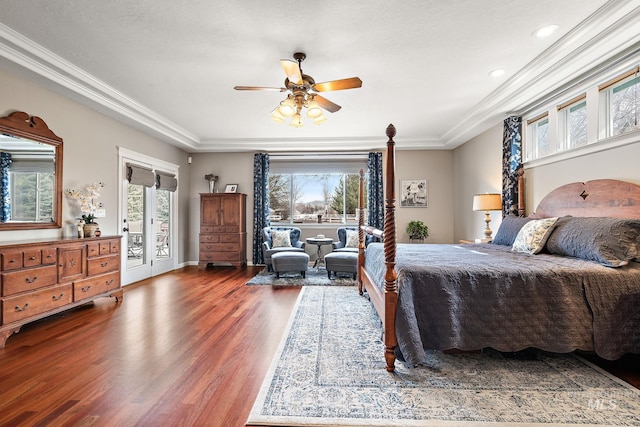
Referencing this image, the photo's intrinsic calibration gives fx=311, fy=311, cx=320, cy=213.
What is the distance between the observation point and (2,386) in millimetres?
1967

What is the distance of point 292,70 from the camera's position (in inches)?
109

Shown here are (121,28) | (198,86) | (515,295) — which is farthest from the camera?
(198,86)

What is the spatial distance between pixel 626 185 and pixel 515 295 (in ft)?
5.42

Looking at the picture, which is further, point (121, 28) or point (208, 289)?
point (208, 289)

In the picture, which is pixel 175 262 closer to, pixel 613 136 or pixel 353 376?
pixel 353 376

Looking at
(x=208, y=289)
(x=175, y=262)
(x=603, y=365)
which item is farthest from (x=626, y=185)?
(x=175, y=262)

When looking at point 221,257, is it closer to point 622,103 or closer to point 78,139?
point 78,139

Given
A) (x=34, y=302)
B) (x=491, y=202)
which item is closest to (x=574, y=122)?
(x=491, y=202)

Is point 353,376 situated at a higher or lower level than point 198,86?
lower

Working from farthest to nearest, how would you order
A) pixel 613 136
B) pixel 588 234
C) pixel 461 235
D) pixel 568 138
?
pixel 461 235
pixel 568 138
pixel 613 136
pixel 588 234

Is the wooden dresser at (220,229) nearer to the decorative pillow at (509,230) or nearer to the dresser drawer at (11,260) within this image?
the dresser drawer at (11,260)

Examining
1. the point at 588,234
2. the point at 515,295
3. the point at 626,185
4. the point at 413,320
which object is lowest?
the point at 413,320

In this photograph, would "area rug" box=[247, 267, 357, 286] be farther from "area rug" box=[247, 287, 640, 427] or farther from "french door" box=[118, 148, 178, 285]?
"area rug" box=[247, 287, 640, 427]

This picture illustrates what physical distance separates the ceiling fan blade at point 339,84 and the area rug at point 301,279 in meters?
2.93
